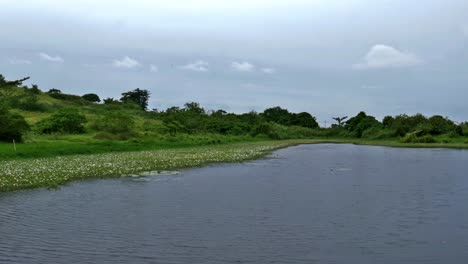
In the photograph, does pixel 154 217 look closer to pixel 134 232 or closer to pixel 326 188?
pixel 134 232

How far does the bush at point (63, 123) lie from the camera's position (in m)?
56.9

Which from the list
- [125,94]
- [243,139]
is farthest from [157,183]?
[125,94]

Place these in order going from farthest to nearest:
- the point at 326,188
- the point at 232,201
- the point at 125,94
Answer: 1. the point at 125,94
2. the point at 326,188
3. the point at 232,201

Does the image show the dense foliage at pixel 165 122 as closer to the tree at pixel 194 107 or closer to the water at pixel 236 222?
the tree at pixel 194 107

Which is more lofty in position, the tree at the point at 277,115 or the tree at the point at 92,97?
the tree at the point at 92,97

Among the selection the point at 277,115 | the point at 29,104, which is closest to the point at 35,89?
the point at 29,104

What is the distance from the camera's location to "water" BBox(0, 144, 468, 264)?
1063 cm

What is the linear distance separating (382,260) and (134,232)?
611 cm

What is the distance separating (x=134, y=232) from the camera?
12469mm

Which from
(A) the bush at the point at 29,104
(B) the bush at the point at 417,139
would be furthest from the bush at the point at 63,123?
(B) the bush at the point at 417,139

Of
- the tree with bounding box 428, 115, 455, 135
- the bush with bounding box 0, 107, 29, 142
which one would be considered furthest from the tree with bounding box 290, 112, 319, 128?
the bush with bounding box 0, 107, 29, 142

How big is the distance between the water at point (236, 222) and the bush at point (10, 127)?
2267cm

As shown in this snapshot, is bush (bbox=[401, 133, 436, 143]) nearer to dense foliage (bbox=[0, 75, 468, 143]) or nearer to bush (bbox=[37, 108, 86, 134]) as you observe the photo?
dense foliage (bbox=[0, 75, 468, 143])

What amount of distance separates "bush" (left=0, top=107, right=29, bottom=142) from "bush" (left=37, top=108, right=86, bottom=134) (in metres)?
14.0
